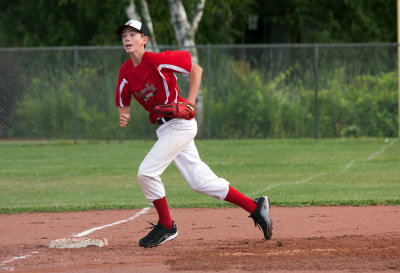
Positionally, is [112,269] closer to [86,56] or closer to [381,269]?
[381,269]

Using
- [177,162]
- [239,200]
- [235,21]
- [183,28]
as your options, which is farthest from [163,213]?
[235,21]

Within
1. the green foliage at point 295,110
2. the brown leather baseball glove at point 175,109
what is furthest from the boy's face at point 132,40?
the green foliage at point 295,110

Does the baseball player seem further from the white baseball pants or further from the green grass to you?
the green grass

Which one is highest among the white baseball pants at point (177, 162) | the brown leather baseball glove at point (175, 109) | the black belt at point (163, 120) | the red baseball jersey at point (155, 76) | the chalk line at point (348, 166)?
the red baseball jersey at point (155, 76)

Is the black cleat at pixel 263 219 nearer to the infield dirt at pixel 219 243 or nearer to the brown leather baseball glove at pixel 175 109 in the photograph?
the infield dirt at pixel 219 243

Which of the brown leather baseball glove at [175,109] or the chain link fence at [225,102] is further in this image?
the chain link fence at [225,102]

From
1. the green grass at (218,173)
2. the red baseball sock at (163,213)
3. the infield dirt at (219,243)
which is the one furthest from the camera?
the green grass at (218,173)

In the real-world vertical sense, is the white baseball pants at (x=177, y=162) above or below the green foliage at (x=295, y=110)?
above

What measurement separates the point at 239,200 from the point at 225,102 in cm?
1351

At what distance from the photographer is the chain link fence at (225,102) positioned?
20250 mm

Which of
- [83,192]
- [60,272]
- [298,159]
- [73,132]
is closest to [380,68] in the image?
[298,159]

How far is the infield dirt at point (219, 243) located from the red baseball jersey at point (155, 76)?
1414mm

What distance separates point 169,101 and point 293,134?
1375 cm

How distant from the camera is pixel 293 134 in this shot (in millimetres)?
20250
